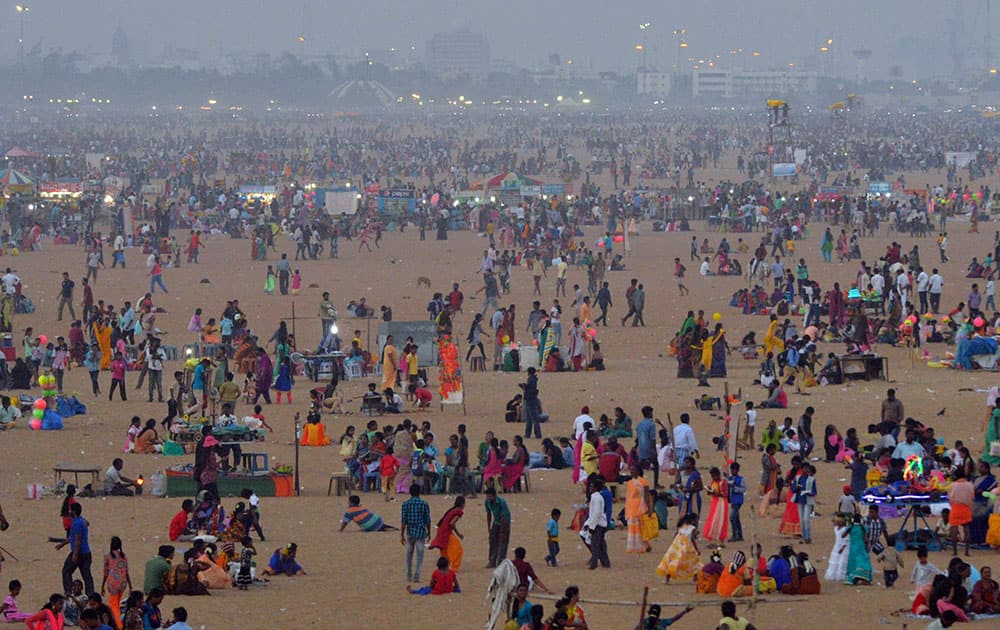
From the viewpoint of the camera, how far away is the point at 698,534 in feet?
51.9

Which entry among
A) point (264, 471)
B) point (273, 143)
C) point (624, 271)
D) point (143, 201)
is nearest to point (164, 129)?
point (273, 143)

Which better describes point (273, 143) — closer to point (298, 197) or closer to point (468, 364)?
point (298, 197)

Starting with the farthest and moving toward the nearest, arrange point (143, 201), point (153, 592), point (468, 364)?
1. point (143, 201)
2. point (468, 364)
3. point (153, 592)

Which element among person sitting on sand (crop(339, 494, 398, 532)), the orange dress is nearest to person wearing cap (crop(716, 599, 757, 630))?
person sitting on sand (crop(339, 494, 398, 532))

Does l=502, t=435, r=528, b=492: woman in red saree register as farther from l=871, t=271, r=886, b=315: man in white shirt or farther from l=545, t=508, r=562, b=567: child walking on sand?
l=871, t=271, r=886, b=315: man in white shirt

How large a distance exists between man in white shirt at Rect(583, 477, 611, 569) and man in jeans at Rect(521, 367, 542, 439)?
5494mm

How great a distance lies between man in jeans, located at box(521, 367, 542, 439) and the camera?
67.3 ft

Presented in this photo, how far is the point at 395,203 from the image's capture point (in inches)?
2012

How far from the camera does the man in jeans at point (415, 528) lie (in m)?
14.3

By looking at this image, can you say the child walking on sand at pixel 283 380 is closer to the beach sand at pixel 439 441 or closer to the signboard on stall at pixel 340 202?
the beach sand at pixel 439 441

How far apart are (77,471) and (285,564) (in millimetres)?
3743

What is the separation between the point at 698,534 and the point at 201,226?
1415 inches

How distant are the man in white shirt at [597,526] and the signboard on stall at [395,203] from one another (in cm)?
3630

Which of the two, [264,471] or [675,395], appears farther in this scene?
[675,395]
